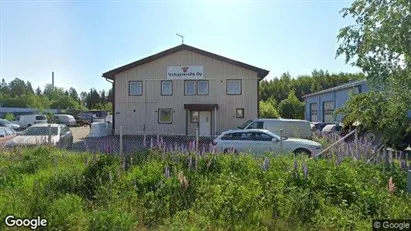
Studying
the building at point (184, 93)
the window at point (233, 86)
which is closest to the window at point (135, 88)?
the building at point (184, 93)

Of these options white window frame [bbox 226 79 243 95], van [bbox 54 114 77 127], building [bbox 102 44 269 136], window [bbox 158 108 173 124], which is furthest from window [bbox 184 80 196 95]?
van [bbox 54 114 77 127]

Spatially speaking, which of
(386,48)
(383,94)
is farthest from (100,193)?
(383,94)

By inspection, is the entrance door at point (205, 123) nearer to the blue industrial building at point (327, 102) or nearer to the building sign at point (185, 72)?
the building sign at point (185, 72)

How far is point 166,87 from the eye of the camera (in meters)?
28.7

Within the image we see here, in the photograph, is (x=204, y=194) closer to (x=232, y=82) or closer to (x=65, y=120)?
(x=232, y=82)

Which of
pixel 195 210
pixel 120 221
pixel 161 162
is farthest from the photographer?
pixel 161 162

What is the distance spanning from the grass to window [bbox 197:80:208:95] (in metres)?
20.3

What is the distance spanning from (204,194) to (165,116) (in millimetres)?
22655

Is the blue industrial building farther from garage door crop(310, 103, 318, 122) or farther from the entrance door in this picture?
the entrance door

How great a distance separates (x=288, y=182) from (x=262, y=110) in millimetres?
34293

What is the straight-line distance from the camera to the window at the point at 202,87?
28.2 m

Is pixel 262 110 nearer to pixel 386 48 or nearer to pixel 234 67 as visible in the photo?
pixel 234 67

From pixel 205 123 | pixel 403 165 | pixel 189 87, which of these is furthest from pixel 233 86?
pixel 403 165

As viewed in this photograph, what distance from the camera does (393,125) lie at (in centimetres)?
855
